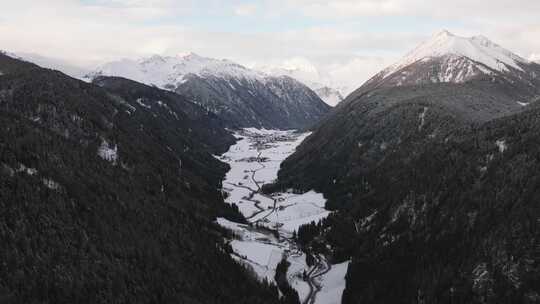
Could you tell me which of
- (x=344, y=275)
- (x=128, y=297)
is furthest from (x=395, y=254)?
(x=128, y=297)

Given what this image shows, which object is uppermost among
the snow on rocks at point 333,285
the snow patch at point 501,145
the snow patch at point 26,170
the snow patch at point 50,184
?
the snow patch at point 501,145

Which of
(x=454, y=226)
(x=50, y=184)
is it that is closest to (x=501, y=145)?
(x=454, y=226)

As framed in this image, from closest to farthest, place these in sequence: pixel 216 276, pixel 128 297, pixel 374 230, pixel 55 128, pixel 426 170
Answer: pixel 128 297
pixel 216 276
pixel 374 230
pixel 426 170
pixel 55 128

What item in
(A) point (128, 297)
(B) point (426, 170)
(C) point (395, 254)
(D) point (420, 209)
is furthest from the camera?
(B) point (426, 170)

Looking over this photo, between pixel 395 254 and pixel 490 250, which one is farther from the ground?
pixel 490 250

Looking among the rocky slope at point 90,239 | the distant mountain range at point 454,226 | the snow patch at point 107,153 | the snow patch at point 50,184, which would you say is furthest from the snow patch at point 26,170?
the distant mountain range at point 454,226

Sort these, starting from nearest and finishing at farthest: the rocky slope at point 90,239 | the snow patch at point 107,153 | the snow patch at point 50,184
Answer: the rocky slope at point 90,239
the snow patch at point 50,184
the snow patch at point 107,153

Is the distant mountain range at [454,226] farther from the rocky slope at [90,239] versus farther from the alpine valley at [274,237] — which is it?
the rocky slope at [90,239]

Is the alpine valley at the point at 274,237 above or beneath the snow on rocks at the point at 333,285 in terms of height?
above

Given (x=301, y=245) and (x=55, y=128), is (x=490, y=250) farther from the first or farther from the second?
(x=55, y=128)

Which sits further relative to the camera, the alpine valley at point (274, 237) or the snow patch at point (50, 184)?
the snow patch at point (50, 184)

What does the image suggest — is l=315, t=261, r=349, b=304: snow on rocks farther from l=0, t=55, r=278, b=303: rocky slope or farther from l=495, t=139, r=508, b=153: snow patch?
l=495, t=139, r=508, b=153: snow patch
